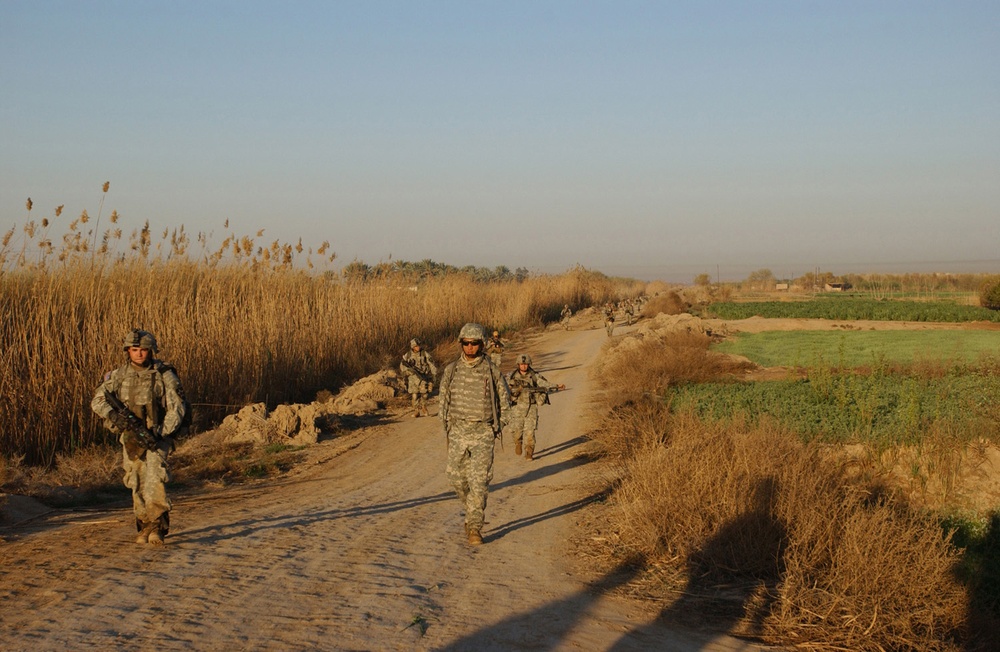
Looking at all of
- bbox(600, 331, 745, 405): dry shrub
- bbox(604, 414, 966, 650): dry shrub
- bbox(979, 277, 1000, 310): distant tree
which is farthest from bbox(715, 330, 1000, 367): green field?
bbox(979, 277, 1000, 310): distant tree

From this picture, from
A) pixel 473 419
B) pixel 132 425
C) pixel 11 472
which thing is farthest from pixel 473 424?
pixel 11 472

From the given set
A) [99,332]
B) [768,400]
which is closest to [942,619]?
[768,400]

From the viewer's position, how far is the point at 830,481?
948 centimetres

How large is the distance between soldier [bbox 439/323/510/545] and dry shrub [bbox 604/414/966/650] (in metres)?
1.52

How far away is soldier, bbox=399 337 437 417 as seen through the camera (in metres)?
16.8

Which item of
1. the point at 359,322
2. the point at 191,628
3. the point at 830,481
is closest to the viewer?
the point at 191,628

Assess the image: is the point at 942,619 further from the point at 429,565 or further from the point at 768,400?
the point at 768,400

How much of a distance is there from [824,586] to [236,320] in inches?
497

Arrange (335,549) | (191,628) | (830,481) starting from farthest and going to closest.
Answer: (830,481)
(335,549)
(191,628)

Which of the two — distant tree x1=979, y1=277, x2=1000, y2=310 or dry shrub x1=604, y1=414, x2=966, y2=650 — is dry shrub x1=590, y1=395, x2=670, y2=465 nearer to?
dry shrub x1=604, y1=414, x2=966, y2=650

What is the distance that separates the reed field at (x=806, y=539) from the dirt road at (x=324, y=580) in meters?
0.61

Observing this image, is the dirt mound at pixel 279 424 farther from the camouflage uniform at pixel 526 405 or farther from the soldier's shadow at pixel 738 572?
the soldier's shadow at pixel 738 572

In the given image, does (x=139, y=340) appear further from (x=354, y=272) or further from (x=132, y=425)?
(x=354, y=272)

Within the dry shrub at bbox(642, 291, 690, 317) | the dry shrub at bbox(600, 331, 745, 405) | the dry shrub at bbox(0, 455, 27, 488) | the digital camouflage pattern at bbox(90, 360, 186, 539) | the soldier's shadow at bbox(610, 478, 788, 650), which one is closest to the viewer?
the soldier's shadow at bbox(610, 478, 788, 650)
